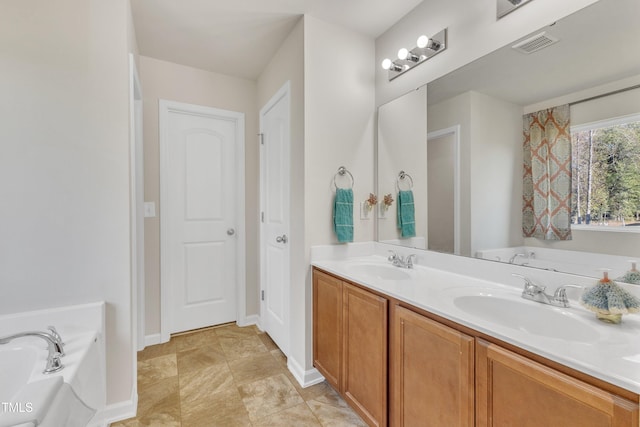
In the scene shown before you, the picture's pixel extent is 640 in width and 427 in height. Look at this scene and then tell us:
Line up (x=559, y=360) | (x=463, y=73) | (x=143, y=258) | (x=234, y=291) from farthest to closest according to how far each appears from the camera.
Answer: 1. (x=234, y=291)
2. (x=143, y=258)
3. (x=463, y=73)
4. (x=559, y=360)

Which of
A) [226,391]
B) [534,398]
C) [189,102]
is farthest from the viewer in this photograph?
[189,102]

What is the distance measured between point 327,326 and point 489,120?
1.46 meters

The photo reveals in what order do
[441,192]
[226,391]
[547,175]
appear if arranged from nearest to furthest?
[547,175], [441,192], [226,391]

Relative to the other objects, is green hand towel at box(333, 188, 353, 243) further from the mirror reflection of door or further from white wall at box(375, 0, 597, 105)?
white wall at box(375, 0, 597, 105)

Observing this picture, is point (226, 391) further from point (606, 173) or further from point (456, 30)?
point (456, 30)

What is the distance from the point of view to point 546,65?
123 centimetres

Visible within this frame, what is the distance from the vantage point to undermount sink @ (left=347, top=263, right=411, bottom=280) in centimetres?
171

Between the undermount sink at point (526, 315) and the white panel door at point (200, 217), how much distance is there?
2.18 m

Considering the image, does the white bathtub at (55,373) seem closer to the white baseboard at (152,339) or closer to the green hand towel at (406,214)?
the white baseboard at (152,339)

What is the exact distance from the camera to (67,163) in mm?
1461

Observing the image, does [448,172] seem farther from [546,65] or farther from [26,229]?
[26,229]

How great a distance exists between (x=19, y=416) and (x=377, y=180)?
2016 millimetres

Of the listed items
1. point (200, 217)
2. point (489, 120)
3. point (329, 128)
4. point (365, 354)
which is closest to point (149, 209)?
point (200, 217)

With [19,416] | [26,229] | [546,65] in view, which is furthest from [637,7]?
[26,229]
